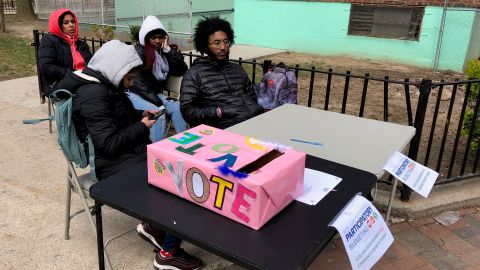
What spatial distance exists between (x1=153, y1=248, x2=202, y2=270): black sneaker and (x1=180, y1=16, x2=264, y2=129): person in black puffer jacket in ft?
3.40

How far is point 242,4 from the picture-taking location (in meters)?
12.0

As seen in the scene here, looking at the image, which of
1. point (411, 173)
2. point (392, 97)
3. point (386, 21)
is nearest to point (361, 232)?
point (411, 173)

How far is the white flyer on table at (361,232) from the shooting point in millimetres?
1565

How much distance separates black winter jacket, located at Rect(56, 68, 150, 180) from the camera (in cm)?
240

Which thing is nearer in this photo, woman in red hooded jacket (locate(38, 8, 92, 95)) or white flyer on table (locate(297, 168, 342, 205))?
white flyer on table (locate(297, 168, 342, 205))

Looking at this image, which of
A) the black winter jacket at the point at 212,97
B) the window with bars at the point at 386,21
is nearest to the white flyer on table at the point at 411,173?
the black winter jacket at the point at 212,97

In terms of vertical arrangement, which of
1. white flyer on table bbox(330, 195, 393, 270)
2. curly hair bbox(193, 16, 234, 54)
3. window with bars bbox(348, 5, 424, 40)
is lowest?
white flyer on table bbox(330, 195, 393, 270)

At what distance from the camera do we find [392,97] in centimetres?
694

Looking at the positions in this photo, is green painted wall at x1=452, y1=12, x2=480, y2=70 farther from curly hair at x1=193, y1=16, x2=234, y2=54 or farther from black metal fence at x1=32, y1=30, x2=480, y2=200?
curly hair at x1=193, y1=16, x2=234, y2=54

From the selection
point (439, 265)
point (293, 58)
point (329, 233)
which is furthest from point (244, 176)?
point (293, 58)

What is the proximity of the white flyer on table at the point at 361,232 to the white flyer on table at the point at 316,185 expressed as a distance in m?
0.13

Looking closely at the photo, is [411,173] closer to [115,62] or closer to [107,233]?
[115,62]

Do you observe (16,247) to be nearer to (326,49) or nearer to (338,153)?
(338,153)

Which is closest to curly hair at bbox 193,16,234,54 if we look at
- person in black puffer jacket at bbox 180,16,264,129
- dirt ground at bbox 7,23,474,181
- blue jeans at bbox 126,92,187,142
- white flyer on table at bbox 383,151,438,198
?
person in black puffer jacket at bbox 180,16,264,129
